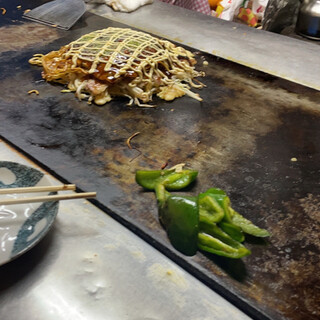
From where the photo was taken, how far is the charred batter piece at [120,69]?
2.62 m

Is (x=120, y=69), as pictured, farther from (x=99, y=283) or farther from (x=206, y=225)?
(x=99, y=283)

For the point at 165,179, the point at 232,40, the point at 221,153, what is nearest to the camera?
the point at 165,179

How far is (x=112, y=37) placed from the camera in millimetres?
2852

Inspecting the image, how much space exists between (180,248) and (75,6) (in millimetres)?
2953

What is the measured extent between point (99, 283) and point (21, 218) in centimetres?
38

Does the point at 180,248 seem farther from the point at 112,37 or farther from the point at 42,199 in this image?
the point at 112,37

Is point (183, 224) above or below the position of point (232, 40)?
below

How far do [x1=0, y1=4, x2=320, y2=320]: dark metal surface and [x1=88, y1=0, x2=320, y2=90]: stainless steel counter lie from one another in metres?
0.20

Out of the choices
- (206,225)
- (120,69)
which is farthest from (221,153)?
(120,69)

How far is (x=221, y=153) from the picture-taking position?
87.0 inches

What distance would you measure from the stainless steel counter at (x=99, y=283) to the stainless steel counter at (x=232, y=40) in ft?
6.63

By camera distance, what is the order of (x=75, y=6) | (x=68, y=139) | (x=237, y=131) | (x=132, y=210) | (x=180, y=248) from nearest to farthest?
1. (x=180, y=248)
2. (x=132, y=210)
3. (x=68, y=139)
4. (x=237, y=131)
5. (x=75, y=6)

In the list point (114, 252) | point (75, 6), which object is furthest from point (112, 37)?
point (114, 252)

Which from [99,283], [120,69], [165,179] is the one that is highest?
[120,69]
